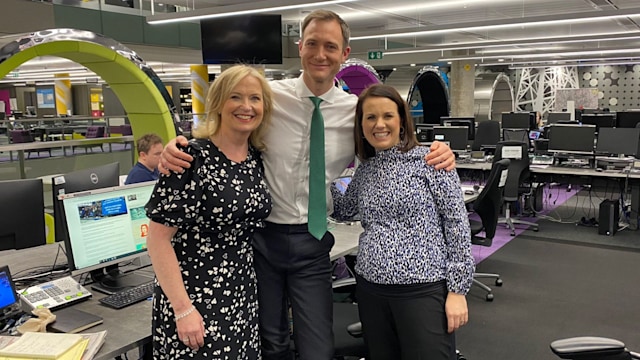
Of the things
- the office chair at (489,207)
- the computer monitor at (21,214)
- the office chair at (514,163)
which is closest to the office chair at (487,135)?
the office chair at (514,163)

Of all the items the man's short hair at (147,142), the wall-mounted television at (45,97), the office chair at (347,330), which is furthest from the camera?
the wall-mounted television at (45,97)

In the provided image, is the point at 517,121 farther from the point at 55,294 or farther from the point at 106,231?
the point at 55,294

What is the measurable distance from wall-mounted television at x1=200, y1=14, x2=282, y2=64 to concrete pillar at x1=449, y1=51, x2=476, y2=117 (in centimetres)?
811

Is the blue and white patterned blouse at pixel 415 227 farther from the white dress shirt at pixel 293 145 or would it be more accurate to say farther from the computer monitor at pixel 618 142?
the computer monitor at pixel 618 142

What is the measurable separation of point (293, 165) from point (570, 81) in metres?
20.9

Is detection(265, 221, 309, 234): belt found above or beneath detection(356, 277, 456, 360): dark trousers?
above

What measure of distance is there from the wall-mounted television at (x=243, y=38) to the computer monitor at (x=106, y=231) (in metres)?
6.63

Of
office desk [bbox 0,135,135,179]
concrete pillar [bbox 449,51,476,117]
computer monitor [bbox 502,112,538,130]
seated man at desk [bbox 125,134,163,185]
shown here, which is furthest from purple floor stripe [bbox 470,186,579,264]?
concrete pillar [bbox 449,51,476,117]

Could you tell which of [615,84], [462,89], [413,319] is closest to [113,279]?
[413,319]

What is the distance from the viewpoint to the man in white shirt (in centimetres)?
201

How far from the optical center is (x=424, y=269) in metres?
1.93

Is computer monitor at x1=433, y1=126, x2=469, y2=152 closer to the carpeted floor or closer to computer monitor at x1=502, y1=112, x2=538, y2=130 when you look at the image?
computer monitor at x1=502, y1=112, x2=538, y2=130

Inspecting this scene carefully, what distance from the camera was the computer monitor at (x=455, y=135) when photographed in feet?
27.7

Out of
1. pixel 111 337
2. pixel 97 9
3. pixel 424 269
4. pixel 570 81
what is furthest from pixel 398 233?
pixel 570 81
